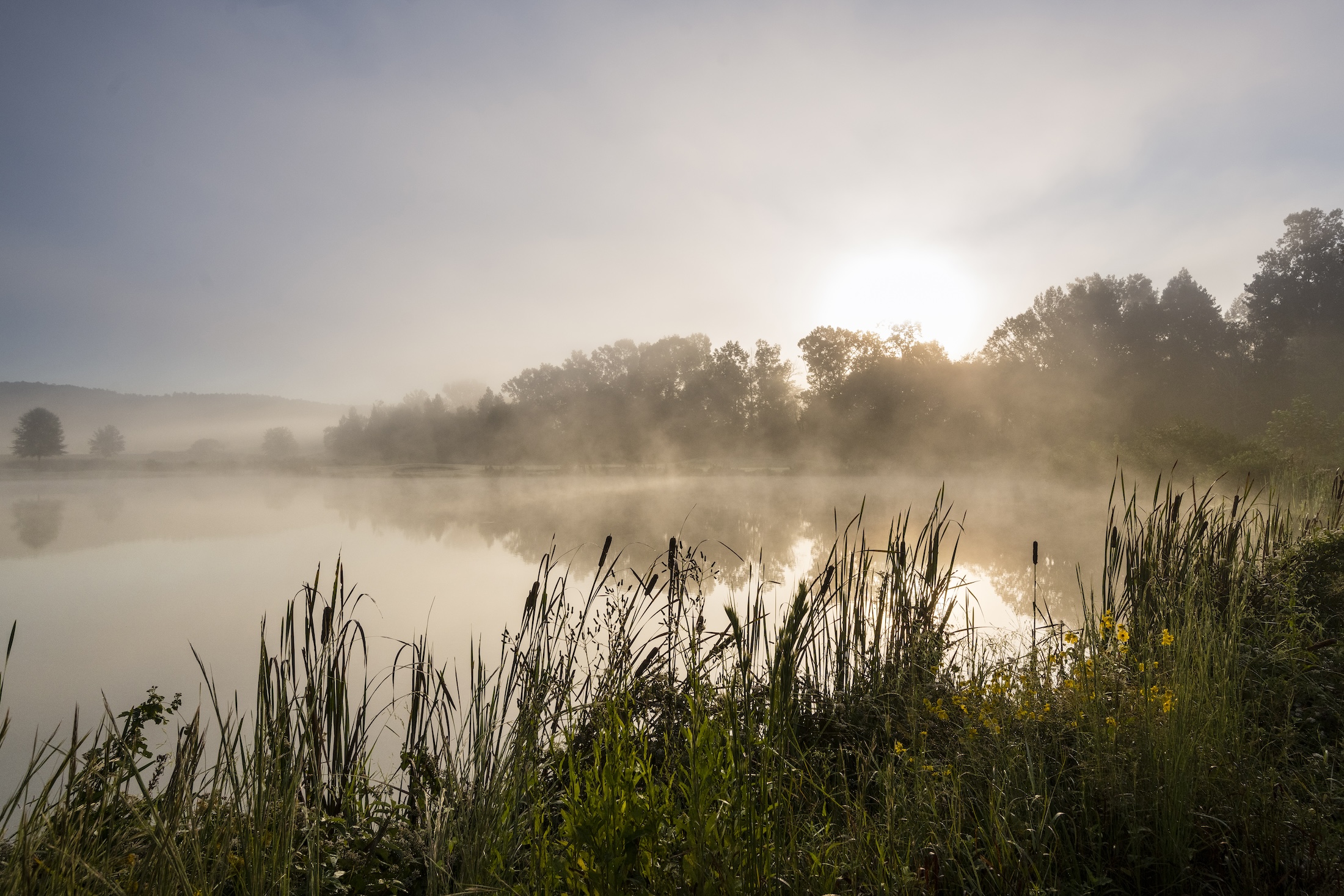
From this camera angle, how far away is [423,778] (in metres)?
2.22

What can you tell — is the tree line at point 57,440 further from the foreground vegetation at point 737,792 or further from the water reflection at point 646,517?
the foreground vegetation at point 737,792

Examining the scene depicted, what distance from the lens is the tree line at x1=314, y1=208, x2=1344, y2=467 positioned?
24.0m

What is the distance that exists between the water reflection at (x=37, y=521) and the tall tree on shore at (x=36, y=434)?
21.6 meters

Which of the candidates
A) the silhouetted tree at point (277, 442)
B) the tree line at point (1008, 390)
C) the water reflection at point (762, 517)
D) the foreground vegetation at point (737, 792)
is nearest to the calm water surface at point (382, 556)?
the water reflection at point (762, 517)

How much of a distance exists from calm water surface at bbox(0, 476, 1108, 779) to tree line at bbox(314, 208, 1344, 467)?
5321mm

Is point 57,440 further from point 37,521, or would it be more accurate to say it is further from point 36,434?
point 37,521

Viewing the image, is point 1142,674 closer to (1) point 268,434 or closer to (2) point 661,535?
(2) point 661,535

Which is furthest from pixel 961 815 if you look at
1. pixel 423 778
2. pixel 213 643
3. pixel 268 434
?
pixel 268 434

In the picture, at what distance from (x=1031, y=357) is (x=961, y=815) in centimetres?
3046

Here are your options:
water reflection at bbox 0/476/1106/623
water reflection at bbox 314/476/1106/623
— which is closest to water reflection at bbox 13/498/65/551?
water reflection at bbox 0/476/1106/623

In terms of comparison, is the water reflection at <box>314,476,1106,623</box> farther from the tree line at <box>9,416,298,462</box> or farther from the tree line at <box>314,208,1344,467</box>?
the tree line at <box>9,416,298,462</box>

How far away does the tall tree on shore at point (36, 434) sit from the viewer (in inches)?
1494

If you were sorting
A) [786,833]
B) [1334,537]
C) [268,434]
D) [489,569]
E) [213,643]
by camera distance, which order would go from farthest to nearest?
[268,434] < [489,569] < [213,643] < [1334,537] < [786,833]

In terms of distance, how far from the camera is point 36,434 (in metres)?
37.9
